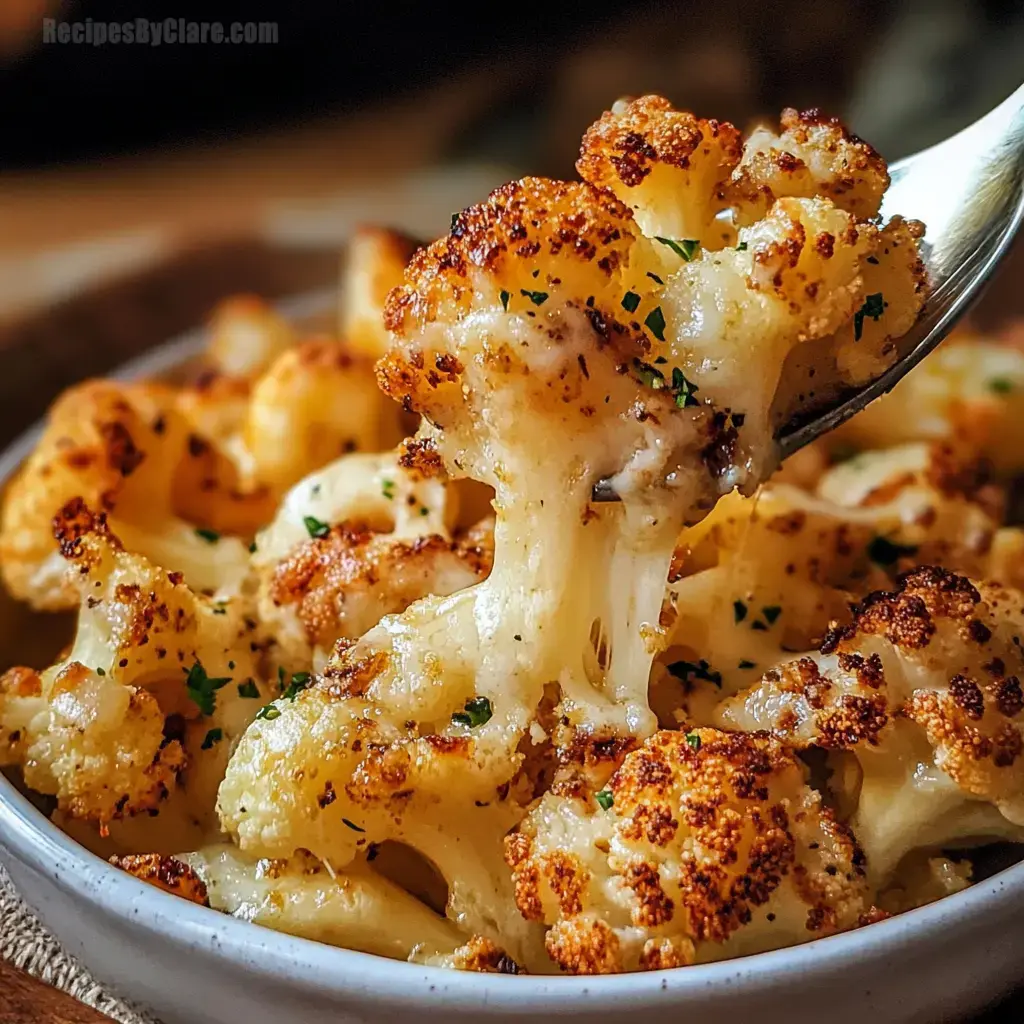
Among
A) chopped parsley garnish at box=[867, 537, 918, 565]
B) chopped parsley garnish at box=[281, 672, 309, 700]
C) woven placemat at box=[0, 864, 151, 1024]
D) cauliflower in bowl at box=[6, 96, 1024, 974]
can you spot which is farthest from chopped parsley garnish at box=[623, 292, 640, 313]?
woven placemat at box=[0, 864, 151, 1024]

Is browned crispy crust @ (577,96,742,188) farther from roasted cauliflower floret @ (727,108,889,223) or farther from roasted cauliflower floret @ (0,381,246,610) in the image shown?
roasted cauliflower floret @ (0,381,246,610)

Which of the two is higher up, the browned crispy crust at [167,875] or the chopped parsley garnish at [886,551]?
the browned crispy crust at [167,875]

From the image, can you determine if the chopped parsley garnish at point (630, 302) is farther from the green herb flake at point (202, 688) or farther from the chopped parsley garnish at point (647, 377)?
the green herb flake at point (202, 688)

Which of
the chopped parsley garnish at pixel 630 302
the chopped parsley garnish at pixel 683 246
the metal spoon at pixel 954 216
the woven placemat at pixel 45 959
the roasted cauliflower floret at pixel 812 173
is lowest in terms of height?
the woven placemat at pixel 45 959

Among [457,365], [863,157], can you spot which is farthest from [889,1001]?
[863,157]

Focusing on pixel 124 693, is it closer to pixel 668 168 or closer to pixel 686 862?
pixel 686 862

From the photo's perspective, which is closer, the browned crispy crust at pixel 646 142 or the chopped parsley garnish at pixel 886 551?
the browned crispy crust at pixel 646 142

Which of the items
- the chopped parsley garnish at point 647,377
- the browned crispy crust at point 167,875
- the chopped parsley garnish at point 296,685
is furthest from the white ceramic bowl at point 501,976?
the chopped parsley garnish at point 647,377

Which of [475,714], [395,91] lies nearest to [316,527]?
[475,714]
